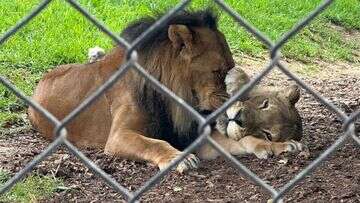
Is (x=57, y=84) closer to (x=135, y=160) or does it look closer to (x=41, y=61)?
(x=135, y=160)

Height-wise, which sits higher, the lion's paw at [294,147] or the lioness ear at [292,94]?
the lioness ear at [292,94]

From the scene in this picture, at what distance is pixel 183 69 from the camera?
16.1 feet

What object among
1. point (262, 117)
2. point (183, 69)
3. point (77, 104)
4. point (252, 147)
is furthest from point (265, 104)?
point (77, 104)

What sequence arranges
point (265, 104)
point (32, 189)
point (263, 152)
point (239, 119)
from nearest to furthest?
point (32, 189), point (263, 152), point (239, 119), point (265, 104)

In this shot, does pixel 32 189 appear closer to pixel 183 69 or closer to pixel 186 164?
pixel 186 164

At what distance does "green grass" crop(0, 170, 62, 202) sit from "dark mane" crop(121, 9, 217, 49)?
1.03 meters

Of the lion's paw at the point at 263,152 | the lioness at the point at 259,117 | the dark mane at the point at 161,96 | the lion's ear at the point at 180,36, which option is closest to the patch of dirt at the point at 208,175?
the lion's paw at the point at 263,152

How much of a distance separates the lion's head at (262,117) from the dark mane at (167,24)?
1.13ft

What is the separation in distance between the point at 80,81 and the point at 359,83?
325 centimetres

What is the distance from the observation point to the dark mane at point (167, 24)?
4.91 m

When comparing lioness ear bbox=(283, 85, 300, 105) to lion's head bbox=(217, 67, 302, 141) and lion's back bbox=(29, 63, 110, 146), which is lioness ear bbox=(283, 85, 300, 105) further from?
lion's back bbox=(29, 63, 110, 146)

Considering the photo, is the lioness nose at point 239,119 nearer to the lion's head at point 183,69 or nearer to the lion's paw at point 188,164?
the lion's head at point 183,69

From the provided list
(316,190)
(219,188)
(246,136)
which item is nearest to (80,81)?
(246,136)

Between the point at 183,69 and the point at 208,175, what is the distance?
755mm
